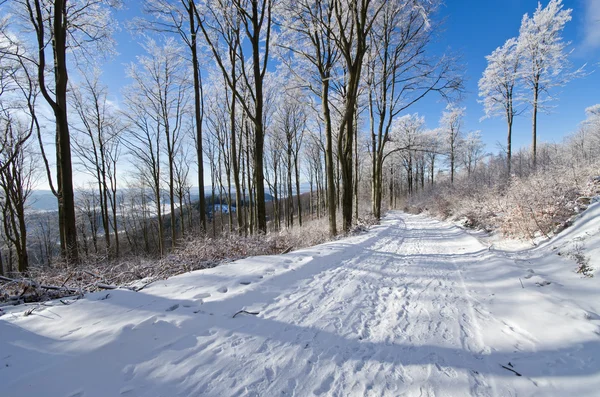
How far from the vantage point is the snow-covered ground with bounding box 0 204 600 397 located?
1726mm

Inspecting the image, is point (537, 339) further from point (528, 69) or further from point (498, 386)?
point (528, 69)

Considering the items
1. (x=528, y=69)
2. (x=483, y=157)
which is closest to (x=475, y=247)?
(x=528, y=69)

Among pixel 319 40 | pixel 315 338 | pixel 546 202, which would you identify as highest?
pixel 319 40

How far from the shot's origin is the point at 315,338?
2.35m

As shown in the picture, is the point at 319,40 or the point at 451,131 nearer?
the point at 319,40

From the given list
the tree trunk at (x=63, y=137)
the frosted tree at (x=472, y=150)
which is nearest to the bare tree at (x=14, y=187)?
the tree trunk at (x=63, y=137)

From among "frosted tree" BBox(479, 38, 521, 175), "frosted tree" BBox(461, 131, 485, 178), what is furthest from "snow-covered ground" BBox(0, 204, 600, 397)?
"frosted tree" BBox(461, 131, 485, 178)

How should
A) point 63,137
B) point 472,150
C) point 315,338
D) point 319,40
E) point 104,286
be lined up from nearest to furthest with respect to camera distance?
point 315,338, point 104,286, point 63,137, point 319,40, point 472,150

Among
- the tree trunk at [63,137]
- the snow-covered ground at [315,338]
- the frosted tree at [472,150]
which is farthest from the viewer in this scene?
the frosted tree at [472,150]

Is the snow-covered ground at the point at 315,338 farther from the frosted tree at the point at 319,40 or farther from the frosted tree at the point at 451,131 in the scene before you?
the frosted tree at the point at 451,131

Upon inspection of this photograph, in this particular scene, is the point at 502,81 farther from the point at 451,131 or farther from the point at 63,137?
the point at 63,137

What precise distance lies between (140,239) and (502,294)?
39.9 metres

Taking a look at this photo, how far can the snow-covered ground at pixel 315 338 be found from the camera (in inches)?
67.9

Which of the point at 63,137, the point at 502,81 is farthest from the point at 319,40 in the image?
the point at 502,81
